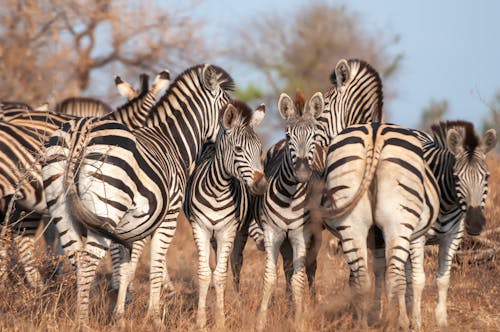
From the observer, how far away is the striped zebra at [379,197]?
5.92m

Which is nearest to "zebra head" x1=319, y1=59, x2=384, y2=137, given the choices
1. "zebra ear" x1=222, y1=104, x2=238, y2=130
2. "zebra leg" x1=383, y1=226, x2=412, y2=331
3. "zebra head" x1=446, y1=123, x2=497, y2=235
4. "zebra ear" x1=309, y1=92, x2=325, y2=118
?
"zebra ear" x1=309, y1=92, x2=325, y2=118

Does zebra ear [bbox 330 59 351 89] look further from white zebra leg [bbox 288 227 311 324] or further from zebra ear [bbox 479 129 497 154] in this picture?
white zebra leg [bbox 288 227 311 324]

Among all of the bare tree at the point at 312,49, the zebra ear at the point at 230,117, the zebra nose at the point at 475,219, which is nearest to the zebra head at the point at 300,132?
the zebra ear at the point at 230,117

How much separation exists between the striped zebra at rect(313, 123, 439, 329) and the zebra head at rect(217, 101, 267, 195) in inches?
31.9

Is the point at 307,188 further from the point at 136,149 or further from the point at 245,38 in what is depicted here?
the point at 245,38

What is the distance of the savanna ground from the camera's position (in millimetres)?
6078

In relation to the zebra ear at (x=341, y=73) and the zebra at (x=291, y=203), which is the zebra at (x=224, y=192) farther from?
the zebra ear at (x=341, y=73)

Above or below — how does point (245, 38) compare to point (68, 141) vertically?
above

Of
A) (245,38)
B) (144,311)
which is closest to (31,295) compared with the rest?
(144,311)

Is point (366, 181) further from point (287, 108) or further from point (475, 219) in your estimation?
point (287, 108)

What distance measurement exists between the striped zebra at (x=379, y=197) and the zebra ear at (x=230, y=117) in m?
A: 1.15

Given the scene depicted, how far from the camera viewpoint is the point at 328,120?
816cm

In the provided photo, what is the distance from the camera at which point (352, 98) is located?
8.33 meters

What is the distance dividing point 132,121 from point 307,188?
2421 mm
